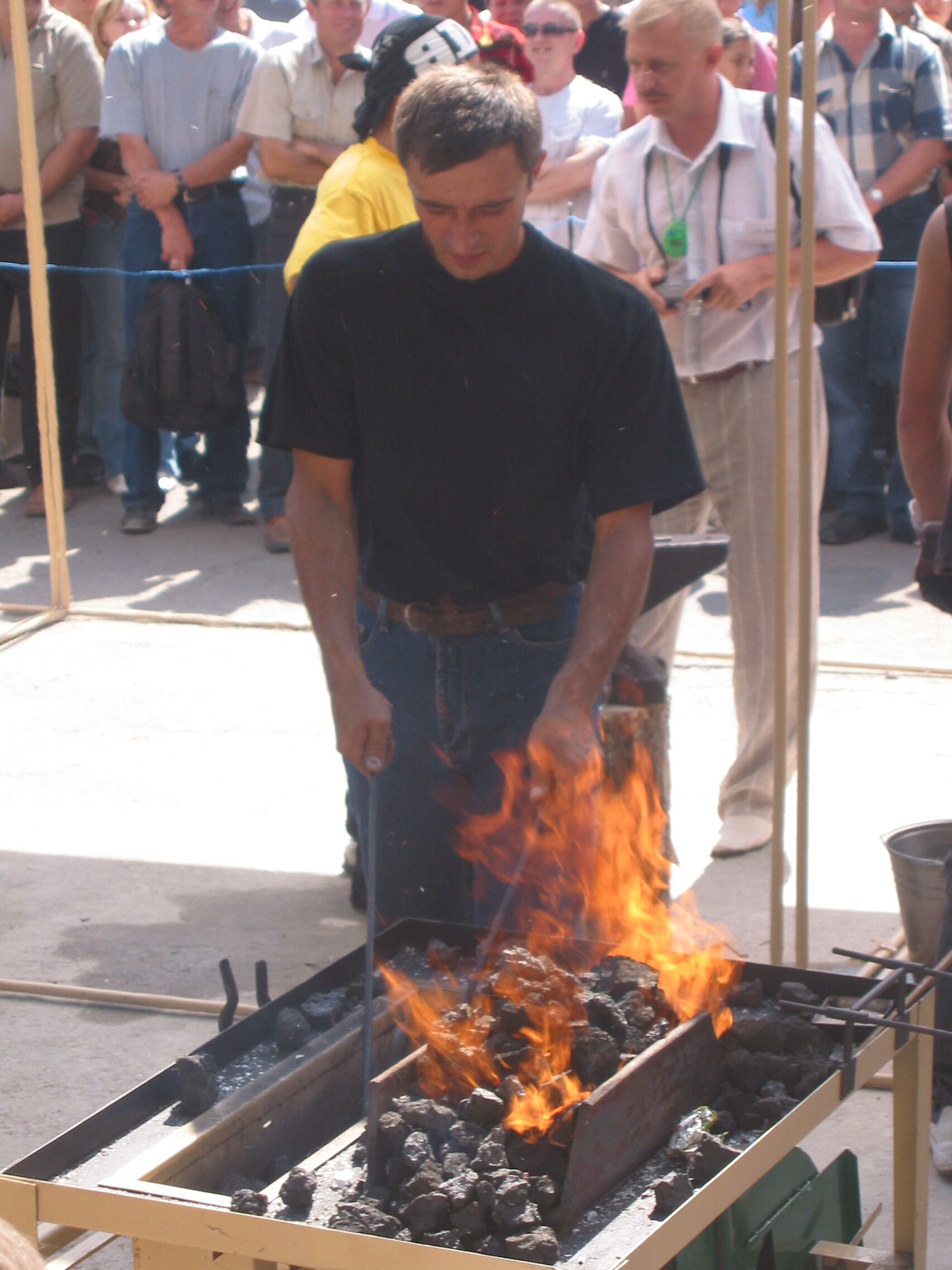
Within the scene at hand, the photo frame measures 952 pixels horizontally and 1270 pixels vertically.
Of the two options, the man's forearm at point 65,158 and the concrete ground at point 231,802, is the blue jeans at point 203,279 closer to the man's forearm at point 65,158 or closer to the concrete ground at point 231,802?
the man's forearm at point 65,158

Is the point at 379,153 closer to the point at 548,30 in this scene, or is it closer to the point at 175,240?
the point at 548,30

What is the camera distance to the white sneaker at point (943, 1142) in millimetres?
3078

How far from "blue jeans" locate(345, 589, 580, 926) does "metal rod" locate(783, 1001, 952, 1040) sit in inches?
29.0

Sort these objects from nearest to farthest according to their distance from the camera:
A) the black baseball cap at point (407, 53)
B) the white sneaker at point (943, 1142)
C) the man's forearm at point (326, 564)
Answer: the man's forearm at point (326, 564)
the white sneaker at point (943, 1142)
the black baseball cap at point (407, 53)

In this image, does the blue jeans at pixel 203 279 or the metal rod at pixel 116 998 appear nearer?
the metal rod at pixel 116 998

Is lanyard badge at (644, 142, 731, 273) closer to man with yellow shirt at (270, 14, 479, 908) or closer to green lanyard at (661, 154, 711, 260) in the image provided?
green lanyard at (661, 154, 711, 260)

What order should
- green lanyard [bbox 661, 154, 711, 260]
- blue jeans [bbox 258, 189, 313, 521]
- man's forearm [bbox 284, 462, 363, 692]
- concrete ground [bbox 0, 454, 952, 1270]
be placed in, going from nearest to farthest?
man's forearm [bbox 284, 462, 363, 692] → concrete ground [bbox 0, 454, 952, 1270] → green lanyard [bbox 661, 154, 711, 260] → blue jeans [bbox 258, 189, 313, 521]

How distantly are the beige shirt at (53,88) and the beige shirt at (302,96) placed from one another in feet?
4.06

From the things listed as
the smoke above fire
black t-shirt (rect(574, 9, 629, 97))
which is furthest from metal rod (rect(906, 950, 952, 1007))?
black t-shirt (rect(574, 9, 629, 97))

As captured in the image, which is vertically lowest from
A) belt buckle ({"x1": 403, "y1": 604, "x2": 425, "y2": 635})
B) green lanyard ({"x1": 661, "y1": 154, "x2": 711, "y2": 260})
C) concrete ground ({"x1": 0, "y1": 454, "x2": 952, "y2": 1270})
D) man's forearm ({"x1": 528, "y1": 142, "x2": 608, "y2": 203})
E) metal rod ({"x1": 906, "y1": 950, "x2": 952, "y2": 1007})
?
concrete ground ({"x1": 0, "y1": 454, "x2": 952, "y2": 1270})

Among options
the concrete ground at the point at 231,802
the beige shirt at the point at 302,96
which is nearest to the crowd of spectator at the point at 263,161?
the beige shirt at the point at 302,96

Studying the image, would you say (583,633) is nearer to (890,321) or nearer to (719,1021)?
(719,1021)

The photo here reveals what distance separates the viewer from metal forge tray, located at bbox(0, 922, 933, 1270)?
6.15ft

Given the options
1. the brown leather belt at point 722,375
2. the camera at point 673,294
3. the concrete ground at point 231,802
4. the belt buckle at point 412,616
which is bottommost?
the concrete ground at point 231,802
